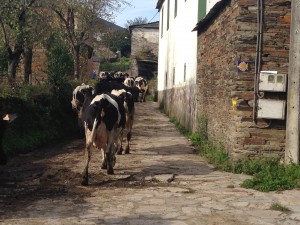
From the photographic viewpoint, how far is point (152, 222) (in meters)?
5.75

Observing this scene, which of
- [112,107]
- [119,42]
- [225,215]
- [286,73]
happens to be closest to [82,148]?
[112,107]

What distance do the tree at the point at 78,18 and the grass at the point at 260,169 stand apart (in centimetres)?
1223

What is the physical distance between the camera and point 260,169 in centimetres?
868

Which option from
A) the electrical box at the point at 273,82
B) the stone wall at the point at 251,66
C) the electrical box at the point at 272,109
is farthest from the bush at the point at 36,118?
the electrical box at the point at 273,82

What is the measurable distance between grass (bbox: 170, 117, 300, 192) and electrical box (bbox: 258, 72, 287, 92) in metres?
1.36

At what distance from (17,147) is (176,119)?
9203 millimetres

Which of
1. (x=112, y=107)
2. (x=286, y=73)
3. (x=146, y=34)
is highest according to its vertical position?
(x=146, y=34)

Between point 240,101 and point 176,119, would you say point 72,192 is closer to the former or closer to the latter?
point 240,101

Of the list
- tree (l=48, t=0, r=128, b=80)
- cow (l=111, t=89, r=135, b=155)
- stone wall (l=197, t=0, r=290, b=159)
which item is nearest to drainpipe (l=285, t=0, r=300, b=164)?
stone wall (l=197, t=0, r=290, b=159)

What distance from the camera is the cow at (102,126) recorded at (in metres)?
8.10

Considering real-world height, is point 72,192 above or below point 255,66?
below

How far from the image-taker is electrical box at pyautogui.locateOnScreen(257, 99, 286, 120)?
8680 mm

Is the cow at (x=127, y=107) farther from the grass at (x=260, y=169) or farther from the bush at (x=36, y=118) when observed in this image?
the bush at (x=36, y=118)

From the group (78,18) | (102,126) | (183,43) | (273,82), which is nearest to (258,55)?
(273,82)
